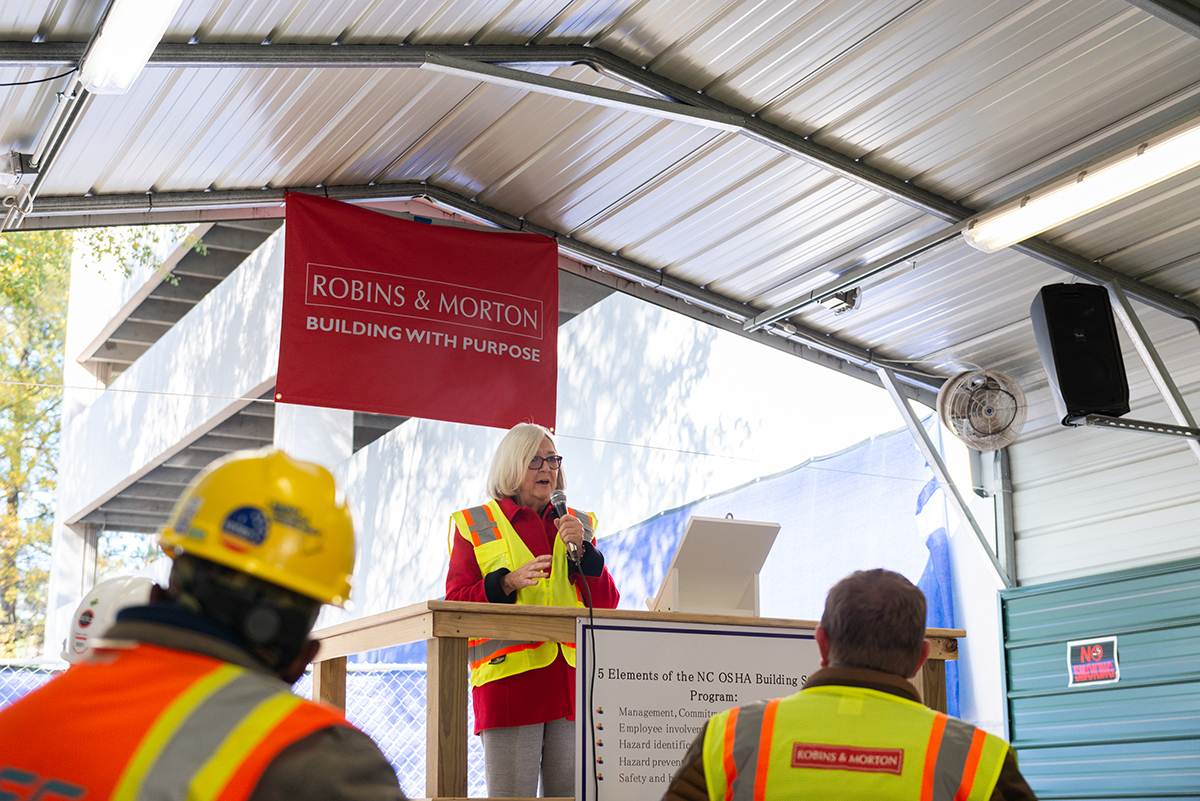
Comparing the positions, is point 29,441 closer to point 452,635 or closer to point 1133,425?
point 1133,425

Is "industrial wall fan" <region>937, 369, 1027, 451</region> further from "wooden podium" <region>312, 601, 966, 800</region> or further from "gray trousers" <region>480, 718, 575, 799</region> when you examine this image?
"gray trousers" <region>480, 718, 575, 799</region>

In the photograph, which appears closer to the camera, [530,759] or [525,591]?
[530,759]

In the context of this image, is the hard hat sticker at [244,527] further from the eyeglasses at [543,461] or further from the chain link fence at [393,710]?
the chain link fence at [393,710]

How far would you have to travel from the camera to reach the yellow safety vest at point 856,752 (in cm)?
221

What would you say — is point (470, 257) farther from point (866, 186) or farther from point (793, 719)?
point (793, 719)

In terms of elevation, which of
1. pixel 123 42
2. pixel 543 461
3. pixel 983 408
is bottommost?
pixel 543 461

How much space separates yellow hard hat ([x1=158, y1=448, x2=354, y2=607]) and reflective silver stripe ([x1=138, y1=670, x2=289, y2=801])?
16cm

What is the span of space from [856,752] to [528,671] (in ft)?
6.82

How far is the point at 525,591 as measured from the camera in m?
4.27

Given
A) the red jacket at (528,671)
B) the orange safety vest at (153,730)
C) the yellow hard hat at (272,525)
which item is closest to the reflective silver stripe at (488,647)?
the red jacket at (528,671)

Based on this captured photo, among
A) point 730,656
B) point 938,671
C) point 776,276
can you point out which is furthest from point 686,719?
point 776,276

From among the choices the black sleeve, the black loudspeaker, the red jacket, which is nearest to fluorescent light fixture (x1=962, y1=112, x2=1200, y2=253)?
the black loudspeaker

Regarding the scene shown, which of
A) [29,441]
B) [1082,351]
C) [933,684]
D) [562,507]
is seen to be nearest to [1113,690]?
[1082,351]

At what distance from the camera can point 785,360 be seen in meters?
10.4
